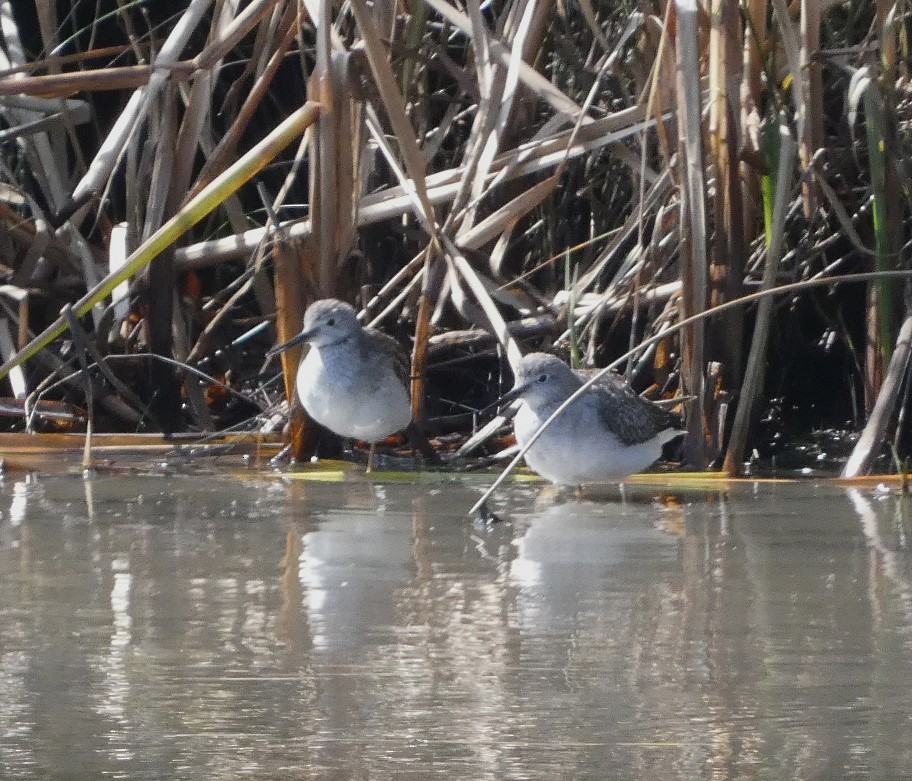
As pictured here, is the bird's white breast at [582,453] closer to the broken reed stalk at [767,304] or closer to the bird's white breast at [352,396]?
the broken reed stalk at [767,304]

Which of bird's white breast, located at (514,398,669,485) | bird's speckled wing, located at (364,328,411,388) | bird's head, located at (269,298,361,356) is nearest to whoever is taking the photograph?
bird's white breast, located at (514,398,669,485)

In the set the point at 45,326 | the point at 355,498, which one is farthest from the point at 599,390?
the point at 45,326

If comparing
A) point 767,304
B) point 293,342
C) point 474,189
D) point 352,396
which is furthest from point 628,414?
point 293,342

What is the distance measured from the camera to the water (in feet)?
8.35

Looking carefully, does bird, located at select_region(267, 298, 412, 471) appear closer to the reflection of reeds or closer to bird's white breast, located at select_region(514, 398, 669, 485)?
the reflection of reeds

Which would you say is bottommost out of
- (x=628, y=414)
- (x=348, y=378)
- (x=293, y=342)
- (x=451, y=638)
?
(x=451, y=638)

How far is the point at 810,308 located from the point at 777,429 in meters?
0.50

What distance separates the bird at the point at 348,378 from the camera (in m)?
5.46

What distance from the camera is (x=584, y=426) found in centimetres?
508

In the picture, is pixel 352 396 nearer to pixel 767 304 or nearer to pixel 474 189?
pixel 474 189

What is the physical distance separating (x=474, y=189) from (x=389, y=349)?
2.30ft

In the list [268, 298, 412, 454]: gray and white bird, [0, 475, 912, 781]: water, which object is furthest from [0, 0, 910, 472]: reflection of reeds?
[0, 475, 912, 781]: water

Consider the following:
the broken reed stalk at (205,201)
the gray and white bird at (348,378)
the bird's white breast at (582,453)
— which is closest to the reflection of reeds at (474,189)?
the broken reed stalk at (205,201)

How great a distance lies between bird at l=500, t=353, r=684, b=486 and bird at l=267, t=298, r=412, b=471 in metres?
0.52
